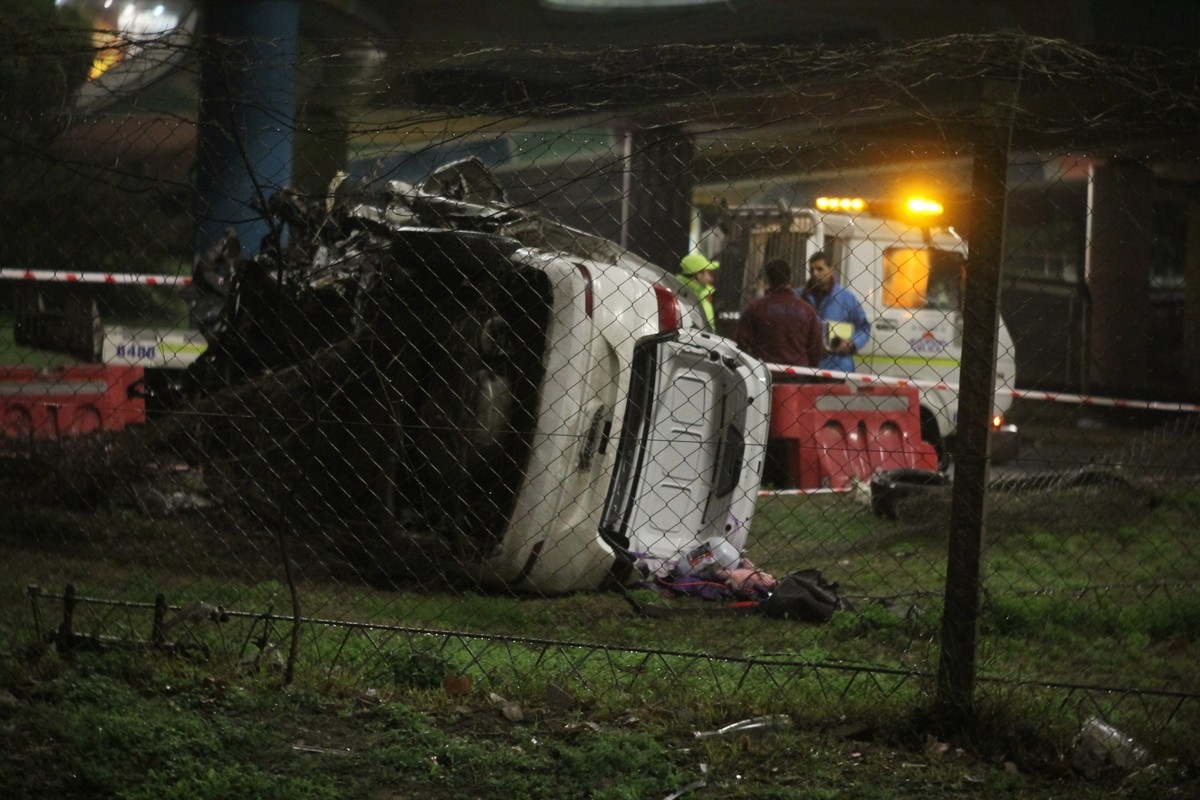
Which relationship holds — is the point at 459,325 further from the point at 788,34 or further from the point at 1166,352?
the point at 1166,352

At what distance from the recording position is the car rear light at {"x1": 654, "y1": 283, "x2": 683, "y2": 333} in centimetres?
673

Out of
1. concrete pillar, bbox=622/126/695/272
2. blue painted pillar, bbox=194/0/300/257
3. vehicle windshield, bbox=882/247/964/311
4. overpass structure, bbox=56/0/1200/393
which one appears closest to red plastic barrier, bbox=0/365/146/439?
blue painted pillar, bbox=194/0/300/257

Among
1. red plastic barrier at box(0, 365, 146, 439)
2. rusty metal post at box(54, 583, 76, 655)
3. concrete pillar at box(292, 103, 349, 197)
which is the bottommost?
rusty metal post at box(54, 583, 76, 655)

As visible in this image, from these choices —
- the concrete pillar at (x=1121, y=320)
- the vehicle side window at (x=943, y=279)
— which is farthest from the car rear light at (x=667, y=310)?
the concrete pillar at (x=1121, y=320)

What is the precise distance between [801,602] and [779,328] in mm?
4528

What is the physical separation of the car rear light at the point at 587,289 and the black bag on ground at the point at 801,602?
1552mm

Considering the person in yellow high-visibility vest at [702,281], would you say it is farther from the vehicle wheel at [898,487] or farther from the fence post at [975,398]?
the fence post at [975,398]

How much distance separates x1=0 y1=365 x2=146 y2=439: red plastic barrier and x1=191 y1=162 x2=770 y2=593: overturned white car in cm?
213

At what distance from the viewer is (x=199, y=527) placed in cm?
695

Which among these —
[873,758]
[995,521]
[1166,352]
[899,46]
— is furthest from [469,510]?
[1166,352]

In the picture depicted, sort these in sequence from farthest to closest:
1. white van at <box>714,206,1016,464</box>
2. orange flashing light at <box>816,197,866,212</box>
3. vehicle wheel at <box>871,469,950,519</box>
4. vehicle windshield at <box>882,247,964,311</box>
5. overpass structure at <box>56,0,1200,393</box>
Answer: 1. vehicle windshield at <box>882,247,964,311</box>
2. white van at <box>714,206,1016,464</box>
3. orange flashing light at <box>816,197,866,212</box>
4. vehicle wheel at <box>871,469,950,519</box>
5. overpass structure at <box>56,0,1200,393</box>

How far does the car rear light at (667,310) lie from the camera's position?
6.73 meters

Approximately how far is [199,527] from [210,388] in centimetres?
96

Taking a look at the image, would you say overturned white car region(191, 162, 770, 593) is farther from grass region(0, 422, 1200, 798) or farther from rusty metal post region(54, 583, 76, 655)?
rusty metal post region(54, 583, 76, 655)
